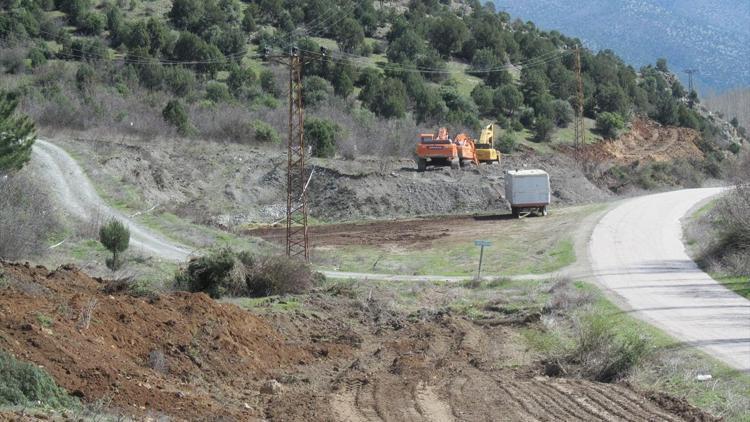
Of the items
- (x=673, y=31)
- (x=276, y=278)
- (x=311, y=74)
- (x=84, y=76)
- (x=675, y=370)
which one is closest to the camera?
(x=675, y=370)

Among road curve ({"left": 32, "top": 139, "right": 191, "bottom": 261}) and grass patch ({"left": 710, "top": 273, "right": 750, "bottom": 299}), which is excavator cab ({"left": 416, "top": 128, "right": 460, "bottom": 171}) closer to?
road curve ({"left": 32, "top": 139, "right": 191, "bottom": 261})

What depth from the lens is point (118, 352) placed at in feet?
53.0

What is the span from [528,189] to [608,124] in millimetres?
51190

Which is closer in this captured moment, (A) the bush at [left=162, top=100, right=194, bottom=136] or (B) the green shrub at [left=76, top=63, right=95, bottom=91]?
(A) the bush at [left=162, top=100, right=194, bottom=136]

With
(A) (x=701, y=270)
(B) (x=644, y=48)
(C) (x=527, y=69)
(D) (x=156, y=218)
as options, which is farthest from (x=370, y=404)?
(B) (x=644, y=48)

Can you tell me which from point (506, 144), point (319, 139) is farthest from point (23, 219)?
point (506, 144)

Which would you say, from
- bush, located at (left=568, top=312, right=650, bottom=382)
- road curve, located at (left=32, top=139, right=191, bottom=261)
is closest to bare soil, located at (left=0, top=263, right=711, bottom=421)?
bush, located at (left=568, top=312, right=650, bottom=382)

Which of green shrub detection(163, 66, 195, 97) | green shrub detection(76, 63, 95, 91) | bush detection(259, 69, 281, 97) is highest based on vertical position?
green shrub detection(76, 63, 95, 91)

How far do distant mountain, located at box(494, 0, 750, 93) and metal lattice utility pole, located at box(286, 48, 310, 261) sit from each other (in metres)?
90.6

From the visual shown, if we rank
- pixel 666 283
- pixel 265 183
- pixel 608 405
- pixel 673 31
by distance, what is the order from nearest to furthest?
pixel 608 405, pixel 666 283, pixel 265 183, pixel 673 31

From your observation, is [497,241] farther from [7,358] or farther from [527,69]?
[527,69]

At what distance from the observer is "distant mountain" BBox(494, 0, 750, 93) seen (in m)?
142

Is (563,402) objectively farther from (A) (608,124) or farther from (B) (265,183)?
(A) (608,124)

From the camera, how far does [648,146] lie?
10300 centimetres
